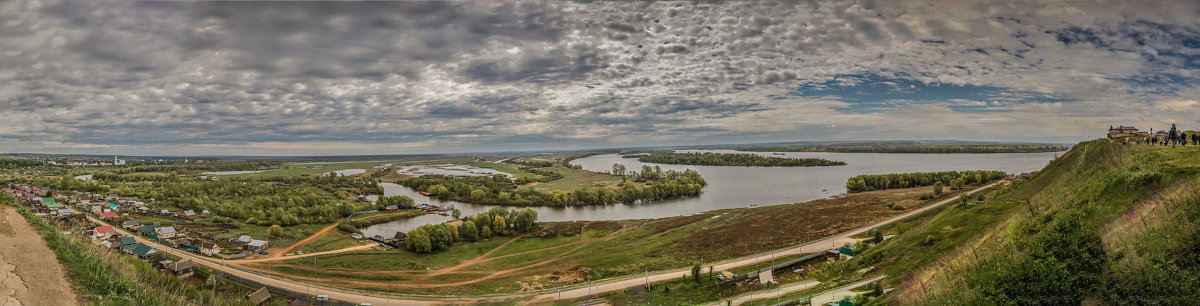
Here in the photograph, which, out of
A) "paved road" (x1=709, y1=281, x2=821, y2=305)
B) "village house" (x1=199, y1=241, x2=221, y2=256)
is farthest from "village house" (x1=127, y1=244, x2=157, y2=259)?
"paved road" (x1=709, y1=281, x2=821, y2=305)

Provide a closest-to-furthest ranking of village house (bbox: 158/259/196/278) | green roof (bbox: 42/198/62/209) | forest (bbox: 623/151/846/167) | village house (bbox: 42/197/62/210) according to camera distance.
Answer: village house (bbox: 158/259/196/278)
village house (bbox: 42/197/62/210)
green roof (bbox: 42/198/62/209)
forest (bbox: 623/151/846/167)

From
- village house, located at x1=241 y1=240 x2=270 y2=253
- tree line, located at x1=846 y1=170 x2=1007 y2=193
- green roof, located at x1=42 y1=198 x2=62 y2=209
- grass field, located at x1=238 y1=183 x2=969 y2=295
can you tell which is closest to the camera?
grass field, located at x1=238 y1=183 x2=969 y2=295

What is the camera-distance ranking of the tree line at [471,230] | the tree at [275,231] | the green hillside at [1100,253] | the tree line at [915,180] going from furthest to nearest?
the tree line at [915,180]
the tree at [275,231]
the tree line at [471,230]
the green hillside at [1100,253]

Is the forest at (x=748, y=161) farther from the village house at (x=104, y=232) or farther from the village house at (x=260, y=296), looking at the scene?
the village house at (x=104, y=232)

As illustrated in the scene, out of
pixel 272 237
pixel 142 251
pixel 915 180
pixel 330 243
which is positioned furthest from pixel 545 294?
pixel 915 180

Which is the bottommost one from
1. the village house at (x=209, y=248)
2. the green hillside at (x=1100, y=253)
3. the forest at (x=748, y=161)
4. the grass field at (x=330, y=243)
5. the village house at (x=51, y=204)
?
the grass field at (x=330, y=243)

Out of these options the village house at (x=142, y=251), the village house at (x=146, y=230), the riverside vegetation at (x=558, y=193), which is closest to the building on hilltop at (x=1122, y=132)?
the riverside vegetation at (x=558, y=193)

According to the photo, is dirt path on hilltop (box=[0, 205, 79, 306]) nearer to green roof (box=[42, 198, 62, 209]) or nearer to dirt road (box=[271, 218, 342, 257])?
dirt road (box=[271, 218, 342, 257])
